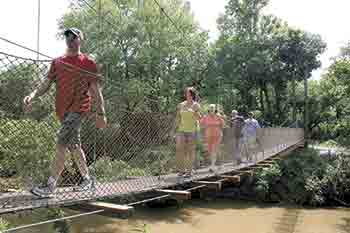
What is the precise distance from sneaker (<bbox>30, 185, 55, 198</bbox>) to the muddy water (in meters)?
5.12

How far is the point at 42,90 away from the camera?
2.31 metres

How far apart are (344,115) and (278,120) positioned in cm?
309

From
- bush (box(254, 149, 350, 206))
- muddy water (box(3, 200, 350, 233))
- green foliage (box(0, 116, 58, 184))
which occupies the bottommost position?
muddy water (box(3, 200, 350, 233))

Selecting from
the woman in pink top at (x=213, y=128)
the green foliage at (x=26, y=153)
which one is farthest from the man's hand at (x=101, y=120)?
the green foliage at (x=26, y=153)

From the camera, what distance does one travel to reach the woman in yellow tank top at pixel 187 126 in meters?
3.97

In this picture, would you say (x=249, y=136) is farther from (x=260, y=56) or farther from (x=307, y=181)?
(x=260, y=56)

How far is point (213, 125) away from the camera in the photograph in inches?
194

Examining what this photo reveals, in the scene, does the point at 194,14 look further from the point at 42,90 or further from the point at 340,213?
the point at 42,90

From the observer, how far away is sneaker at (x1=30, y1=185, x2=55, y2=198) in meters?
2.27

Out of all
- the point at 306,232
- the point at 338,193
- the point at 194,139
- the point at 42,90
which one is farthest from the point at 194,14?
the point at 42,90

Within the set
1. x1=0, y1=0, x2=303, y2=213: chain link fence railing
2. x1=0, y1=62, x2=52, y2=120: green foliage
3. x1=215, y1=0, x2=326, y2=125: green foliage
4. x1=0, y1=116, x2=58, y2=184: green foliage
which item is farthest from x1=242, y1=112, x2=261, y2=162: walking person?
x1=215, y1=0, x2=326, y2=125: green foliage

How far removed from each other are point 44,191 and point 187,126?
1.88m

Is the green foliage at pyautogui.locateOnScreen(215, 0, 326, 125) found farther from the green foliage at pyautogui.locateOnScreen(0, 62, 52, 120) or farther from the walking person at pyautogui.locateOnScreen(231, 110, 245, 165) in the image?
the green foliage at pyautogui.locateOnScreen(0, 62, 52, 120)

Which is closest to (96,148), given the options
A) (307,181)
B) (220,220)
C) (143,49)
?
(220,220)
